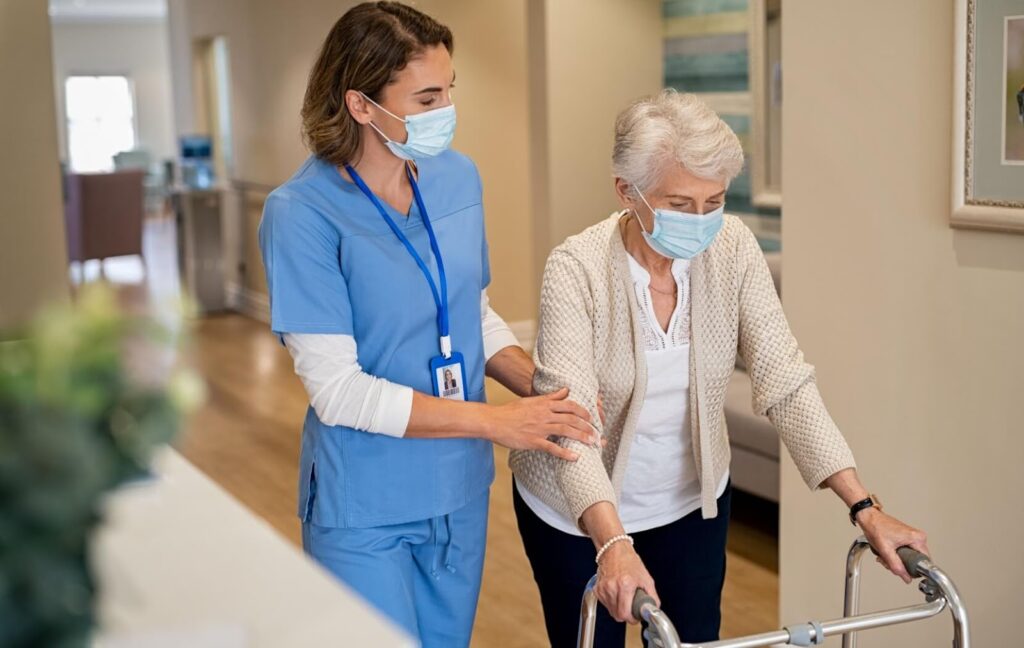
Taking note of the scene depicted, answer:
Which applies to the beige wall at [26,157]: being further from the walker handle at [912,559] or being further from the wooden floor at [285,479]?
the walker handle at [912,559]

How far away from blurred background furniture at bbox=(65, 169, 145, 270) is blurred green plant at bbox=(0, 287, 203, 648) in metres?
11.7

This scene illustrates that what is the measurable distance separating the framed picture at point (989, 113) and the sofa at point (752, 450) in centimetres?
183

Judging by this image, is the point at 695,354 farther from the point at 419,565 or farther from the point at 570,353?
the point at 419,565

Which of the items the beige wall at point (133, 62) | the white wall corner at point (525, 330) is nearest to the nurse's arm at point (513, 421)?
the white wall corner at point (525, 330)

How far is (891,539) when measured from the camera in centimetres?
181

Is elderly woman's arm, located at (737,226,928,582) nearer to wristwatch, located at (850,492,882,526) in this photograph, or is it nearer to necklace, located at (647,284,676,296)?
wristwatch, located at (850,492,882,526)

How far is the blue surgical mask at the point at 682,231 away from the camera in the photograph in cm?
190

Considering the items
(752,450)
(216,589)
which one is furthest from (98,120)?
(216,589)

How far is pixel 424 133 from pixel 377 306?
11.2 inches

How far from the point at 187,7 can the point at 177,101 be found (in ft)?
4.86

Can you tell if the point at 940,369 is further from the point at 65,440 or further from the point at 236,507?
the point at 65,440

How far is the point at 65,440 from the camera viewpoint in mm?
518

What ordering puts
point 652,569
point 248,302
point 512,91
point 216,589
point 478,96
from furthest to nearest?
point 248,302 → point 512,91 → point 478,96 → point 652,569 → point 216,589

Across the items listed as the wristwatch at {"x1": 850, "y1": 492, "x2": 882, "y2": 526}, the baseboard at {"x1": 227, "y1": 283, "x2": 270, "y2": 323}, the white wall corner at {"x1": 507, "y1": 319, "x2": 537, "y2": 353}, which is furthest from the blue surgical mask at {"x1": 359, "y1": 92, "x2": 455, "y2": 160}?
the baseboard at {"x1": 227, "y1": 283, "x2": 270, "y2": 323}
